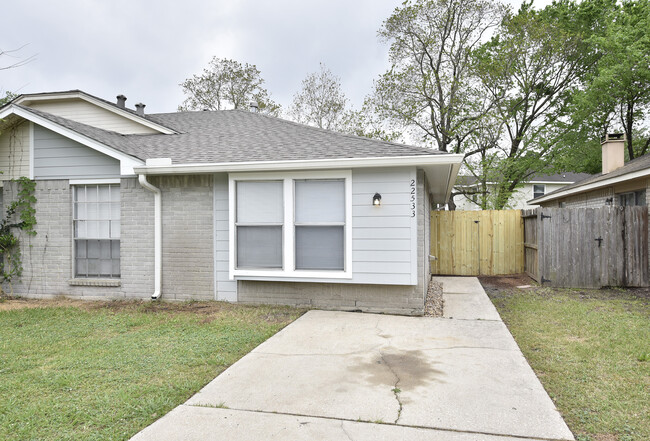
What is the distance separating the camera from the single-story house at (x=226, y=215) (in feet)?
20.2

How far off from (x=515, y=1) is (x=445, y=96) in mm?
5392

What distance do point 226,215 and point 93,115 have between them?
20.8 feet

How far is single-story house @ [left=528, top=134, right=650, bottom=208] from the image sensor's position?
8.78 m

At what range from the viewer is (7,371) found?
12.7ft

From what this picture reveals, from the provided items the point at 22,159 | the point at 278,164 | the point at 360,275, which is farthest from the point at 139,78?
the point at 360,275

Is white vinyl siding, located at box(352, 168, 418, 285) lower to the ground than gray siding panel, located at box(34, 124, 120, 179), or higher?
lower

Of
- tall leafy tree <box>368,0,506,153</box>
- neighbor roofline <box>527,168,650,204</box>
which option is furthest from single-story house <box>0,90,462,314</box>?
tall leafy tree <box>368,0,506,153</box>

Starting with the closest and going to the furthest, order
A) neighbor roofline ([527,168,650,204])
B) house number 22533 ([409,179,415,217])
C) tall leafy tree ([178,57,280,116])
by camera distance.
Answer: house number 22533 ([409,179,415,217])
neighbor roofline ([527,168,650,204])
tall leafy tree ([178,57,280,116])

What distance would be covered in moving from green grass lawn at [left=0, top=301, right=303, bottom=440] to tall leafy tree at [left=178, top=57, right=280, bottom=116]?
731 inches

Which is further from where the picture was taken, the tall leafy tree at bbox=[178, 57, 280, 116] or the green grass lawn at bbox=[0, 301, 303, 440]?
the tall leafy tree at bbox=[178, 57, 280, 116]

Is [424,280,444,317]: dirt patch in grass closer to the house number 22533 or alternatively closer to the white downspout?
the house number 22533

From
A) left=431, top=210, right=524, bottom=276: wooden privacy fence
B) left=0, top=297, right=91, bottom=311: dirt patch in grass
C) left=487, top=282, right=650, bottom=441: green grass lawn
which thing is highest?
left=431, top=210, right=524, bottom=276: wooden privacy fence

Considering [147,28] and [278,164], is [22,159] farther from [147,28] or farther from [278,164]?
[147,28]

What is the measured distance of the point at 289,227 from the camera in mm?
6367
